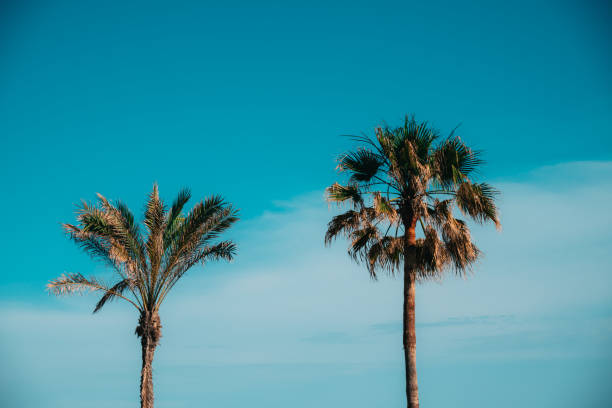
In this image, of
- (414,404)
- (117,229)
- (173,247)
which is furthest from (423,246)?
(117,229)

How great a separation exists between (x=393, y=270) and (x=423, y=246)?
4.94 ft

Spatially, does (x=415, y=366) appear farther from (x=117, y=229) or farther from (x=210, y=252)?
(x=117, y=229)

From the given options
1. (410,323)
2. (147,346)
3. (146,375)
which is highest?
(410,323)

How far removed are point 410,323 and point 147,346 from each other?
1037cm

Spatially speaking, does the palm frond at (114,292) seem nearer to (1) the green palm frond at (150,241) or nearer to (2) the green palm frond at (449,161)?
(1) the green palm frond at (150,241)

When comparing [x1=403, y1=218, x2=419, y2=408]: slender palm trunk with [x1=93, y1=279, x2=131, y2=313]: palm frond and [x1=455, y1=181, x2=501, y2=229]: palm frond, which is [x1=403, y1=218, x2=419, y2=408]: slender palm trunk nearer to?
[x1=455, y1=181, x2=501, y2=229]: palm frond

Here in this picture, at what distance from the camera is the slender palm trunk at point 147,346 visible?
827 inches

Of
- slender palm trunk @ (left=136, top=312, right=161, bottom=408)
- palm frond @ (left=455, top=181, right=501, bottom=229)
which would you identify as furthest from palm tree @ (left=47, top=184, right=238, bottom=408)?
palm frond @ (left=455, top=181, right=501, bottom=229)

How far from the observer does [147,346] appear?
69.8 feet

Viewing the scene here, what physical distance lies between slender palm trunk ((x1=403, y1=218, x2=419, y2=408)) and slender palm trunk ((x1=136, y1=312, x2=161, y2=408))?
995cm

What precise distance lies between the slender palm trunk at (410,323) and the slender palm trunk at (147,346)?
9.95m

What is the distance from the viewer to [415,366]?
647 inches

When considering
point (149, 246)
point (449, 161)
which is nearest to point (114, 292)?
point (149, 246)

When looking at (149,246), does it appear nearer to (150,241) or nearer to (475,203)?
(150,241)
